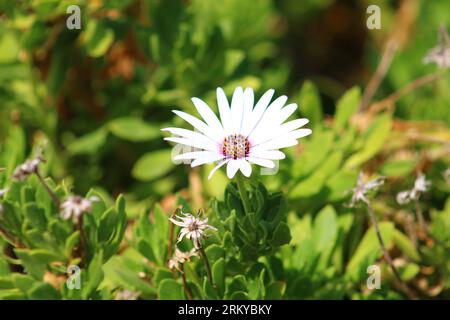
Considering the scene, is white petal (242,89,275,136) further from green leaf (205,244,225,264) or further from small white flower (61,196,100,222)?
small white flower (61,196,100,222)

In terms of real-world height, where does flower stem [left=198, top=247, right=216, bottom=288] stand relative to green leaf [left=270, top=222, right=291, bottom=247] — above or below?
below

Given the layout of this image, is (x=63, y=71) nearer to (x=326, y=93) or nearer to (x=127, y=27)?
(x=127, y=27)

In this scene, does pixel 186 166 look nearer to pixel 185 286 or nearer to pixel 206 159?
pixel 185 286

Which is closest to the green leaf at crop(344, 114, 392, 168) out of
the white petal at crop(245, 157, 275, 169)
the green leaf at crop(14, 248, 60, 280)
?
the white petal at crop(245, 157, 275, 169)

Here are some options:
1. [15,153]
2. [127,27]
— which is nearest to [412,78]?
[127,27]

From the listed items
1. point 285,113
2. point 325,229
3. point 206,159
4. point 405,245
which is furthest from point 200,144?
point 405,245

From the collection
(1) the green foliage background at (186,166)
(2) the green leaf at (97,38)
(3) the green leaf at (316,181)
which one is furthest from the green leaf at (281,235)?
(2) the green leaf at (97,38)
